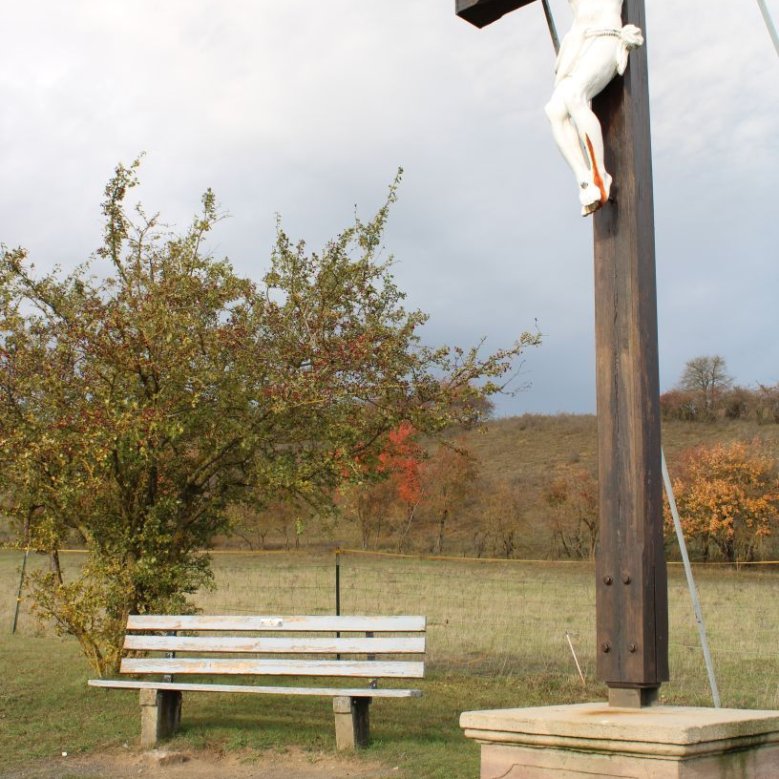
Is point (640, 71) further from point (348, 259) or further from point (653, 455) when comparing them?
point (348, 259)

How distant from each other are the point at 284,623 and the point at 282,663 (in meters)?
0.39

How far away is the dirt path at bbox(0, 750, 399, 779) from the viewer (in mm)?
6324

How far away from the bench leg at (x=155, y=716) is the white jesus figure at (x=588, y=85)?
5.07 meters

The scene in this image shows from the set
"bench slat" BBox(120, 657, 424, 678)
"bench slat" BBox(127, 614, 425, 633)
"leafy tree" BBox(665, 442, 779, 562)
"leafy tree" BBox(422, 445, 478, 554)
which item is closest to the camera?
"bench slat" BBox(120, 657, 424, 678)

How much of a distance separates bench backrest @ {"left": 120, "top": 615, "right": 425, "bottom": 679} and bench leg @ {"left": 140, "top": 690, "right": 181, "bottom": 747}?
0.82 feet

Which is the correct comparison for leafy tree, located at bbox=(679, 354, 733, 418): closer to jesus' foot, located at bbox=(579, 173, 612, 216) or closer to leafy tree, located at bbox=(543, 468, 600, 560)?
leafy tree, located at bbox=(543, 468, 600, 560)

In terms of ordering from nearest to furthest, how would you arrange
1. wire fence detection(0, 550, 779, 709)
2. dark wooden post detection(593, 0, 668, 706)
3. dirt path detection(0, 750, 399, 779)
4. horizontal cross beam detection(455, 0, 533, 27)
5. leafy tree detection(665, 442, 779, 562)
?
1. dark wooden post detection(593, 0, 668, 706)
2. horizontal cross beam detection(455, 0, 533, 27)
3. dirt path detection(0, 750, 399, 779)
4. wire fence detection(0, 550, 779, 709)
5. leafy tree detection(665, 442, 779, 562)

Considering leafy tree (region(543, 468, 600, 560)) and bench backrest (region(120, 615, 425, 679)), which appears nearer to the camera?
bench backrest (region(120, 615, 425, 679))

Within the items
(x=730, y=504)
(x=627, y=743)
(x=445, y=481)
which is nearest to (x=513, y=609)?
(x=627, y=743)

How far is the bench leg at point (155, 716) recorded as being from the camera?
713 cm

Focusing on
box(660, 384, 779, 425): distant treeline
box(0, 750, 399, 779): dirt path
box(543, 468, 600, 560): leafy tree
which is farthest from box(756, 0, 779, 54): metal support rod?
box(660, 384, 779, 425): distant treeline

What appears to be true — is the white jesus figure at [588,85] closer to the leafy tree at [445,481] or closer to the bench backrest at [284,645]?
the bench backrest at [284,645]

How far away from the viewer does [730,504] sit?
104 ft

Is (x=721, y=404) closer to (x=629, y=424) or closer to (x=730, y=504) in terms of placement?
(x=730, y=504)
